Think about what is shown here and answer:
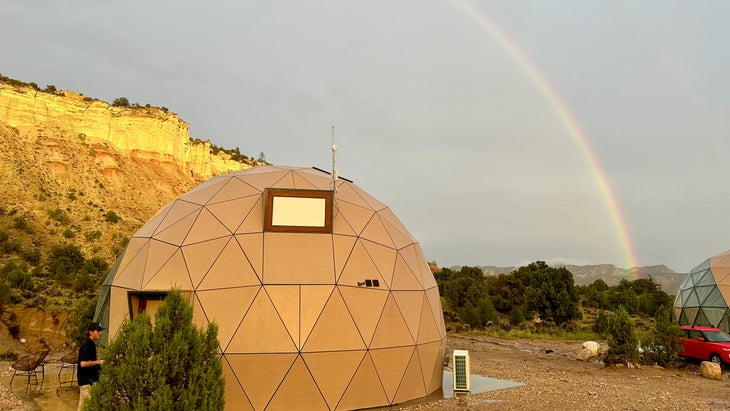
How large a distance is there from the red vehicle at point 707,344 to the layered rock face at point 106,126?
69.5 meters

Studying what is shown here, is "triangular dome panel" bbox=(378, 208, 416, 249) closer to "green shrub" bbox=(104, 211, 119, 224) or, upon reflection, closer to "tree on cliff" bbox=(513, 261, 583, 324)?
"tree on cliff" bbox=(513, 261, 583, 324)

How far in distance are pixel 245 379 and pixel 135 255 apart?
5234mm

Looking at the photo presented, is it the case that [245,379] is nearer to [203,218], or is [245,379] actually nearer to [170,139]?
[203,218]

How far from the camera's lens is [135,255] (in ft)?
40.1

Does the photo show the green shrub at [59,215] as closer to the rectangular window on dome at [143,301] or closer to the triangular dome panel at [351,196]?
the rectangular window on dome at [143,301]

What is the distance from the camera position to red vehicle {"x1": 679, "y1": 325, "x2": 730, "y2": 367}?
1765 centimetres

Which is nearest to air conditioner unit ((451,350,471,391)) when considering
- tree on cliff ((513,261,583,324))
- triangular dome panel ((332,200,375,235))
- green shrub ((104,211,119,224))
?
triangular dome panel ((332,200,375,235))

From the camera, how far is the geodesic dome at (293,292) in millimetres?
9875

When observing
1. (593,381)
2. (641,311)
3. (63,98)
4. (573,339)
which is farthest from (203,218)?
(63,98)

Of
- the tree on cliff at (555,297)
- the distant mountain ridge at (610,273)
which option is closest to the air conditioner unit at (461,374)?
the tree on cliff at (555,297)

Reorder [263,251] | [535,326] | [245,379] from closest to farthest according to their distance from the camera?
[245,379] → [263,251] → [535,326]

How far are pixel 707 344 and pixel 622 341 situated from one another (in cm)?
380

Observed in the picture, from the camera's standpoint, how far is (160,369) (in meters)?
6.55

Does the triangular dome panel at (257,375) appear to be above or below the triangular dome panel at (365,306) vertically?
below
